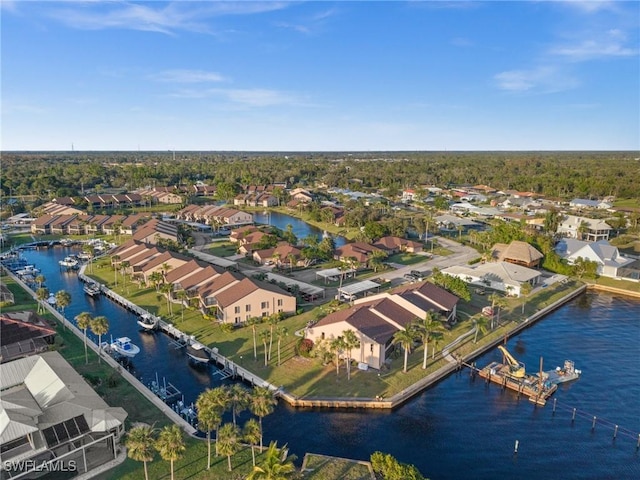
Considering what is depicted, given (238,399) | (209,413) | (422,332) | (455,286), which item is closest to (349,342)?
(422,332)

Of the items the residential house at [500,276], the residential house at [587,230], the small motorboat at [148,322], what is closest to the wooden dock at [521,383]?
the residential house at [500,276]

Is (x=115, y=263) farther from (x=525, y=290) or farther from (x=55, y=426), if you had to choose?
(x=525, y=290)

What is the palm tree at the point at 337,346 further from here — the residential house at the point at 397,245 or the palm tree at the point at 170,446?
the residential house at the point at 397,245


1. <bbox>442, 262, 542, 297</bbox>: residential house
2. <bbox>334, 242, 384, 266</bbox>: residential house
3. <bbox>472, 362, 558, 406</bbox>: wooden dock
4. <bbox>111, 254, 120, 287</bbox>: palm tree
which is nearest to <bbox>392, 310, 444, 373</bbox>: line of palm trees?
<bbox>472, 362, 558, 406</bbox>: wooden dock

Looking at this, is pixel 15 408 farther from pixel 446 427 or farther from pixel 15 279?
pixel 15 279

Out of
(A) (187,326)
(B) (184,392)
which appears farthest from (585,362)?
(A) (187,326)

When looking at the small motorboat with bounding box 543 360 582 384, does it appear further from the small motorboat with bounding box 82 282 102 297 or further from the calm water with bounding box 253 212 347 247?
the small motorboat with bounding box 82 282 102 297
